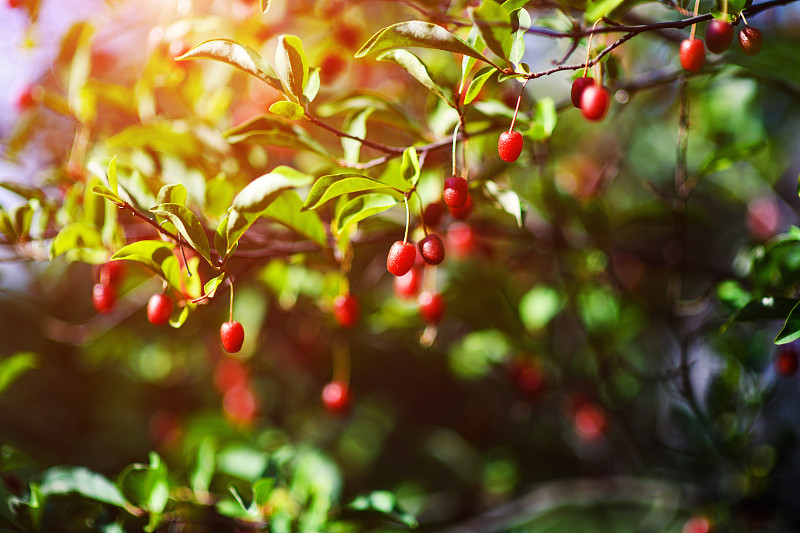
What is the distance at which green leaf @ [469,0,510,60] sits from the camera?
2.89 feet

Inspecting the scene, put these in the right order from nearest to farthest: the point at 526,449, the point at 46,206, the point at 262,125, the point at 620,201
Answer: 1. the point at 262,125
2. the point at 46,206
3. the point at 526,449
4. the point at 620,201

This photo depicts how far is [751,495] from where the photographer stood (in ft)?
7.38

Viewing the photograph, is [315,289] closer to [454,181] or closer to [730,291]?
[454,181]

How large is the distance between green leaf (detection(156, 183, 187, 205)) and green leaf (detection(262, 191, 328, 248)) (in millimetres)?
215

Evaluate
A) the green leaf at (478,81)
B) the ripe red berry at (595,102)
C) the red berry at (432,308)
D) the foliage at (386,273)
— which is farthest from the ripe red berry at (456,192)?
the red berry at (432,308)

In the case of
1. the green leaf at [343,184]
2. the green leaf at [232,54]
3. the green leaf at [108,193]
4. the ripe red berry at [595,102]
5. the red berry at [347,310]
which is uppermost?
the green leaf at [232,54]

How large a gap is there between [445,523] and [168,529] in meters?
1.48

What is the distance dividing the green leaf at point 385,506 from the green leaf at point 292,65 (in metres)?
0.99

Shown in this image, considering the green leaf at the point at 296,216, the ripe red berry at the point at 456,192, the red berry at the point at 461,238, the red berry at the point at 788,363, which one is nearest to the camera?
the ripe red berry at the point at 456,192

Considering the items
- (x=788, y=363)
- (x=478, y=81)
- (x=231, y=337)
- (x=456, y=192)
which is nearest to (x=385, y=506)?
(x=231, y=337)

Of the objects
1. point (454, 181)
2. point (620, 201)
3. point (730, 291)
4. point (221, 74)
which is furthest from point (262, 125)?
point (620, 201)

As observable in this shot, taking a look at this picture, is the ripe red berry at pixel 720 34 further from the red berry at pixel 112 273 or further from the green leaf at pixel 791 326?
the red berry at pixel 112 273

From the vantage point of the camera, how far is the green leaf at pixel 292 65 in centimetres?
105

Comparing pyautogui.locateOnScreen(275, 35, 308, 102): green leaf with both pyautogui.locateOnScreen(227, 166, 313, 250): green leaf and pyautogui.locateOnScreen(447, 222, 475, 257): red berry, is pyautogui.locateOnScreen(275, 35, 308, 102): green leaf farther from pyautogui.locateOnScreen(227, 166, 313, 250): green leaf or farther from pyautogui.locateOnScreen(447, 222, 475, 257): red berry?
pyautogui.locateOnScreen(447, 222, 475, 257): red berry
